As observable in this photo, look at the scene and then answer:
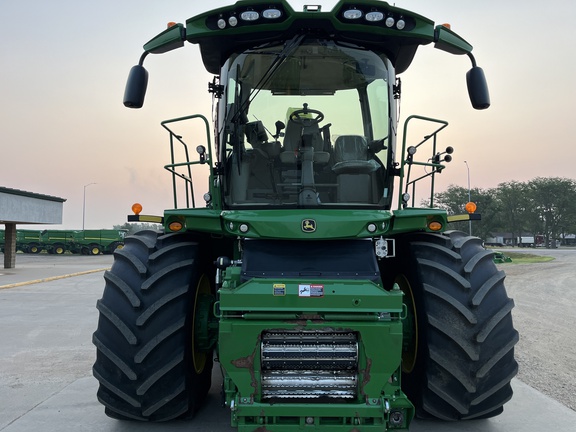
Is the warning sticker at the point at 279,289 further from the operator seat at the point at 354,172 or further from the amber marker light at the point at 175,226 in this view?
the operator seat at the point at 354,172

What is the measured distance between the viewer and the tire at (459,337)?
3.56 m

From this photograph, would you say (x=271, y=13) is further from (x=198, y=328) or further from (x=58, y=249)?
(x=58, y=249)

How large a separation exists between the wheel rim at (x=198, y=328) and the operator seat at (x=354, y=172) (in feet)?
4.33

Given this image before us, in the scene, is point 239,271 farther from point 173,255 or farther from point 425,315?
point 425,315

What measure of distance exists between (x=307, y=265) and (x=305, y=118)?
1.34 m

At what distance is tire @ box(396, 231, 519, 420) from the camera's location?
3.56 m

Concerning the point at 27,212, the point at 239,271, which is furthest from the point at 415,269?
the point at 27,212

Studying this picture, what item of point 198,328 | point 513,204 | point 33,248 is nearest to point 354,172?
point 198,328

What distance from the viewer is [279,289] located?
323cm

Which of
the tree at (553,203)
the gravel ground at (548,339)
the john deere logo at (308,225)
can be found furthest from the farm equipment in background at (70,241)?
the tree at (553,203)

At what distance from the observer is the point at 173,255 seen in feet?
13.0

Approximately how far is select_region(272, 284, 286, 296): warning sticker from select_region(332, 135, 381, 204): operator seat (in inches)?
47.1

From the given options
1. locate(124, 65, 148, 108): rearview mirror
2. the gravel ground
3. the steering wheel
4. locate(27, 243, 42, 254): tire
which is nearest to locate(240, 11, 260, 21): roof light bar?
the steering wheel

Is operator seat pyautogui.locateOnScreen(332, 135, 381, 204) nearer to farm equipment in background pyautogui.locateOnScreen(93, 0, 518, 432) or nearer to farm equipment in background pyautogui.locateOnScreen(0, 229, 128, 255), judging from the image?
farm equipment in background pyautogui.locateOnScreen(93, 0, 518, 432)
